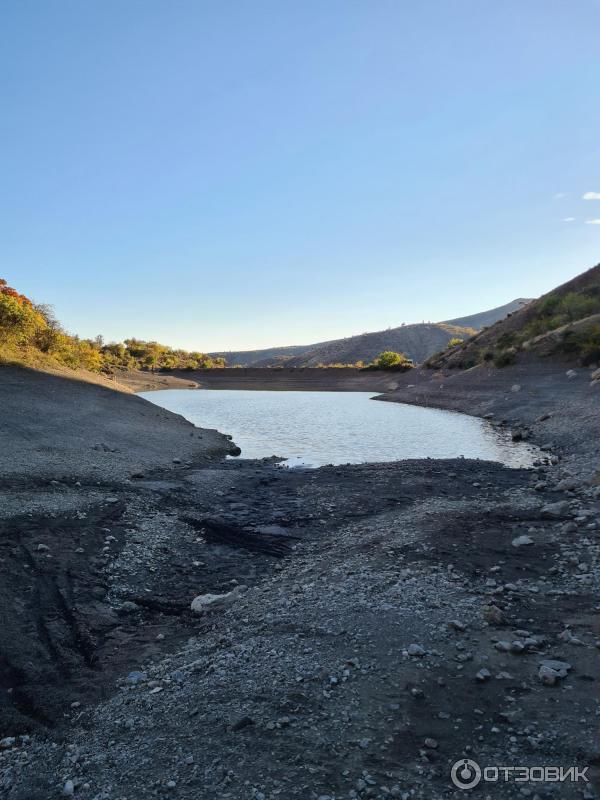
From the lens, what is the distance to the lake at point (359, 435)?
20.0 metres

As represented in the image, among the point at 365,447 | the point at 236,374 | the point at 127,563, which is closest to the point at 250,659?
the point at 127,563

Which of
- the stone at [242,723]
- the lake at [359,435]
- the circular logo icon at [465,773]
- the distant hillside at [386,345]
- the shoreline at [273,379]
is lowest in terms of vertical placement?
the lake at [359,435]

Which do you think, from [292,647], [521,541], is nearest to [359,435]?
[521,541]

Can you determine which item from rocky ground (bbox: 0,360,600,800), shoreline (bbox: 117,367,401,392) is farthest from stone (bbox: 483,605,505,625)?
shoreline (bbox: 117,367,401,392)

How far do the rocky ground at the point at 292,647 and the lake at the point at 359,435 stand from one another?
8.27 m

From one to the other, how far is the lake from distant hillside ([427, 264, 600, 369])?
8205 mm

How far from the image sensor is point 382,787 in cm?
370

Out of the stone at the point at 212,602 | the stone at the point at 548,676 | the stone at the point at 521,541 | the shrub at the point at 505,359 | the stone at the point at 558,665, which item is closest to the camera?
the stone at the point at 548,676

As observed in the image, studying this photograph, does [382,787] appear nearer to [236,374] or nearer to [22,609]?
[22,609]

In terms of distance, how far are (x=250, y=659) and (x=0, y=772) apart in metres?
2.35

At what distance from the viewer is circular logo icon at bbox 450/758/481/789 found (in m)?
3.73

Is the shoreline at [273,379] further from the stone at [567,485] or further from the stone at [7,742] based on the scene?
the stone at [7,742]

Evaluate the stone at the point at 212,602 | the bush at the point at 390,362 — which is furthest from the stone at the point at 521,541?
the bush at the point at 390,362

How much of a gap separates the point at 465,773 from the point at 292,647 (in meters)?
2.30
